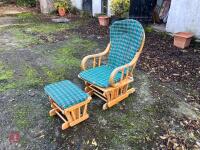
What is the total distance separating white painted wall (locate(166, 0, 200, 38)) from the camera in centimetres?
618

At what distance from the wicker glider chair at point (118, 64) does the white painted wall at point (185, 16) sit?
3277mm

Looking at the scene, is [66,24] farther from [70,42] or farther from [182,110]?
[182,110]

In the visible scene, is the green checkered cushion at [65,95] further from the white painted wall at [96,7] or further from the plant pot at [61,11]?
the plant pot at [61,11]

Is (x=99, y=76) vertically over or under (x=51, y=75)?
over

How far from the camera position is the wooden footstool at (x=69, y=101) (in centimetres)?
308

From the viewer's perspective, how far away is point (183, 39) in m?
6.06

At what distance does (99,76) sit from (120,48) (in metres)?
0.69

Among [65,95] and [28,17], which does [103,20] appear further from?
[65,95]

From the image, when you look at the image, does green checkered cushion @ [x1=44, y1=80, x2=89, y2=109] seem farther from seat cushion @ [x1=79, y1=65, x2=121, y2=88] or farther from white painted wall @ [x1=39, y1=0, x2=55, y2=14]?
white painted wall @ [x1=39, y1=0, x2=55, y2=14]

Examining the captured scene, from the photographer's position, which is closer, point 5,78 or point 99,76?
point 99,76

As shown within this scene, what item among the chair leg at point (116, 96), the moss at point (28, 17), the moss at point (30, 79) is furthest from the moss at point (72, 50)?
the moss at point (28, 17)

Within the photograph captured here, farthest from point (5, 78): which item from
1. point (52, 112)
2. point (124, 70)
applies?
point (124, 70)

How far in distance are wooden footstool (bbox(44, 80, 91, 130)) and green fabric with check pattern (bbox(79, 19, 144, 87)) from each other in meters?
0.44

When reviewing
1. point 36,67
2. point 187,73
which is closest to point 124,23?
point 187,73
